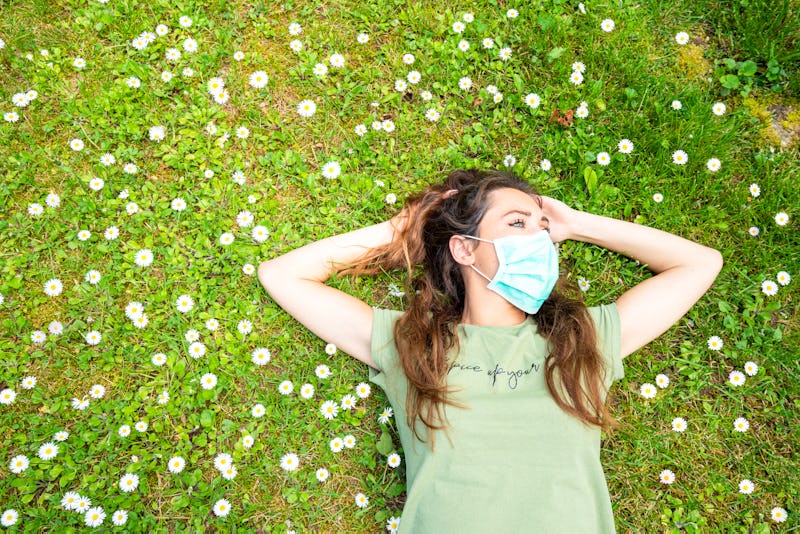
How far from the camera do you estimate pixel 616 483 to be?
380 centimetres

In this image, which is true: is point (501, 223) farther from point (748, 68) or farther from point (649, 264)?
point (748, 68)

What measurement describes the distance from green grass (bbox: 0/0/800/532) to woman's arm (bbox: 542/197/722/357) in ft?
0.76

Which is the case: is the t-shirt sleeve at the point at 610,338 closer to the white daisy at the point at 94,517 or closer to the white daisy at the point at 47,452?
the white daisy at the point at 94,517

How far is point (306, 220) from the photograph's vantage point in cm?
410

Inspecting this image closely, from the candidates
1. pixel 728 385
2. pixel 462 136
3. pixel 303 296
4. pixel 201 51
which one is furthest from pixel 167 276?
pixel 728 385

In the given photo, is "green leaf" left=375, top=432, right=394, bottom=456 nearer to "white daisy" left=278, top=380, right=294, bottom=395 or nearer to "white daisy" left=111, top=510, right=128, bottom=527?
"white daisy" left=278, top=380, right=294, bottom=395

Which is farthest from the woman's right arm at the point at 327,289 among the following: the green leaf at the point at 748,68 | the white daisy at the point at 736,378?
the green leaf at the point at 748,68

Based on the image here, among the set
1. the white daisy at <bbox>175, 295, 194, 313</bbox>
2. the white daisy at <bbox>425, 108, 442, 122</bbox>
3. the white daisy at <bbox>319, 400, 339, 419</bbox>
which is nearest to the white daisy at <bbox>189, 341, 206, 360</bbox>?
the white daisy at <bbox>175, 295, 194, 313</bbox>

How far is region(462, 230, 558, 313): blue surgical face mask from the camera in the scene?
3285 millimetres

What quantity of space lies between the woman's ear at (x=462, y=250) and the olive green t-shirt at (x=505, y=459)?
46cm

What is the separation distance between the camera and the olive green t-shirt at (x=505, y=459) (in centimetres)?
293

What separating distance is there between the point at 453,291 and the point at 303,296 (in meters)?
0.94

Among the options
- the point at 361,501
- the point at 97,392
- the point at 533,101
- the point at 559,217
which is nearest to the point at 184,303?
the point at 97,392

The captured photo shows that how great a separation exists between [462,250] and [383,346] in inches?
28.9
